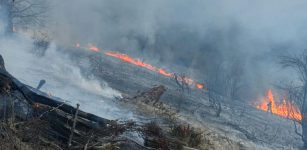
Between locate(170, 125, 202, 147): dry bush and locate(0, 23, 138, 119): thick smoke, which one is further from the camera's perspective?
locate(0, 23, 138, 119): thick smoke

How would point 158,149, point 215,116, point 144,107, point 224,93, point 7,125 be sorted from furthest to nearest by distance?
point 224,93 → point 215,116 → point 144,107 → point 158,149 → point 7,125

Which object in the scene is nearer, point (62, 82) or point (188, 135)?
point (188, 135)

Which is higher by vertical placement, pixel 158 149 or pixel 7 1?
pixel 7 1

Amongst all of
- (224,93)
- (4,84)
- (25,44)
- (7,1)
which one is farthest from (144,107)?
(224,93)

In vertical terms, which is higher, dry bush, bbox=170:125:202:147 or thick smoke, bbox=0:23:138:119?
thick smoke, bbox=0:23:138:119

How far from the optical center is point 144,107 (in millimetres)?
15250

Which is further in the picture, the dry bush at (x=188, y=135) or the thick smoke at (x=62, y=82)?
the thick smoke at (x=62, y=82)

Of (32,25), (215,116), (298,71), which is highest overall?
(32,25)

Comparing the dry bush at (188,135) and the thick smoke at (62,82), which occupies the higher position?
the thick smoke at (62,82)

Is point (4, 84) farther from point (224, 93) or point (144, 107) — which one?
point (224, 93)

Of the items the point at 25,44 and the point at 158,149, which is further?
the point at 25,44

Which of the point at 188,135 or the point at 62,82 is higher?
the point at 62,82

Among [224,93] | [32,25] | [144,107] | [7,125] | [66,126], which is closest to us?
[7,125]

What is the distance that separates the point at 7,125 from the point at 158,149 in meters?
2.89
